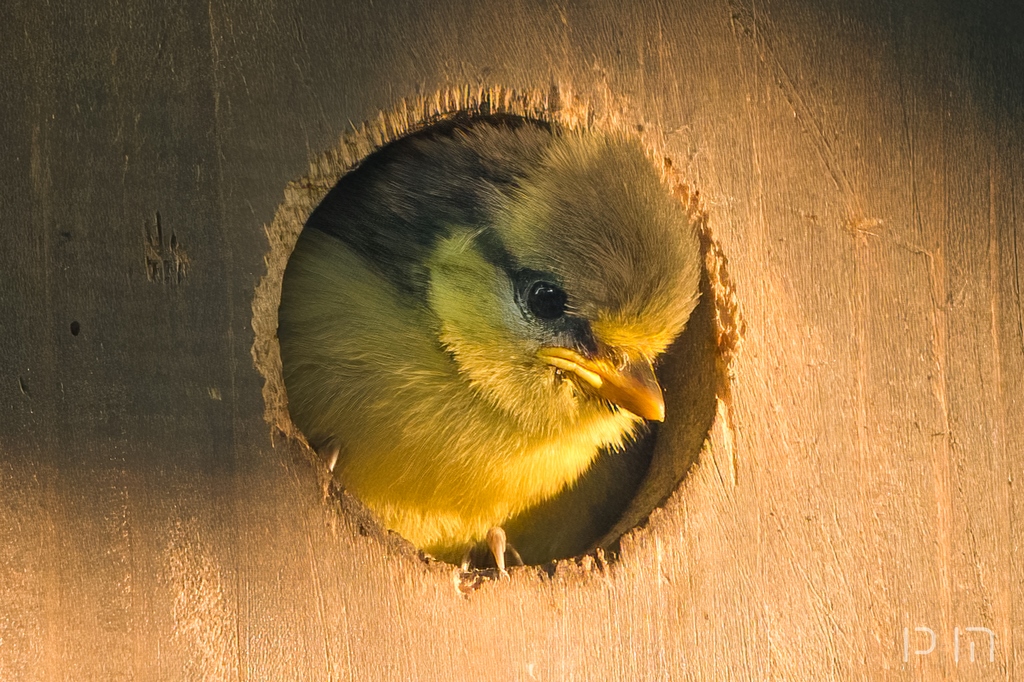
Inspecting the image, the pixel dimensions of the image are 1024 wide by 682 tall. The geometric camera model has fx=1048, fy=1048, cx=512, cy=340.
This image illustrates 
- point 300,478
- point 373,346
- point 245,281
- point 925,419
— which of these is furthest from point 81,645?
point 925,419

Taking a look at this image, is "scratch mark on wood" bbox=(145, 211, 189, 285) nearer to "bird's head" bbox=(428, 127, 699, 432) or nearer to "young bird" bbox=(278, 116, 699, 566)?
"young bird" bbox=(278, 116, 699, 566)

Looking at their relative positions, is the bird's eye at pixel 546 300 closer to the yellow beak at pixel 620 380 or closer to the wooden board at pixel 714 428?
the yellow beak at pixel 620 380

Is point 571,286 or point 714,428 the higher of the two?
point 571,286

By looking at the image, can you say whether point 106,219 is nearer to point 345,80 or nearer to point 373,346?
point 345,80

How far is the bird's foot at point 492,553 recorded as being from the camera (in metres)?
1.85

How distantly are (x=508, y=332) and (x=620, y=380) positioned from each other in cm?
22

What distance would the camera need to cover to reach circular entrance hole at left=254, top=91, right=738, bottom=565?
1634 millimetres

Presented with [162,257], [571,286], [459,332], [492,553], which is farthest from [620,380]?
[162,257]

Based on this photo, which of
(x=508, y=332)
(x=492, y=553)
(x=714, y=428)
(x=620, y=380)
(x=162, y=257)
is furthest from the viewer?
(x=492, y=553)

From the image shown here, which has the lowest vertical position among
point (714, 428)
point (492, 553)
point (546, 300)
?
point (492, 553)

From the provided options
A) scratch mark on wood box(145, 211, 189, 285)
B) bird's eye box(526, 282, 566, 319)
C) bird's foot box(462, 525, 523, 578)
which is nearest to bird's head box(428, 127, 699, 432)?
bird's eye box(526, 282, 566, 319)

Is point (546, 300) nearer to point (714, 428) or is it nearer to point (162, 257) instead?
point (714, 428)

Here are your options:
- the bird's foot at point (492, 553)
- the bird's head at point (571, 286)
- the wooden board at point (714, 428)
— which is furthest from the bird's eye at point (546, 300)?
the bird's foot at point (492, 553)

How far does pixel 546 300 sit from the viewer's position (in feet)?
5.70
